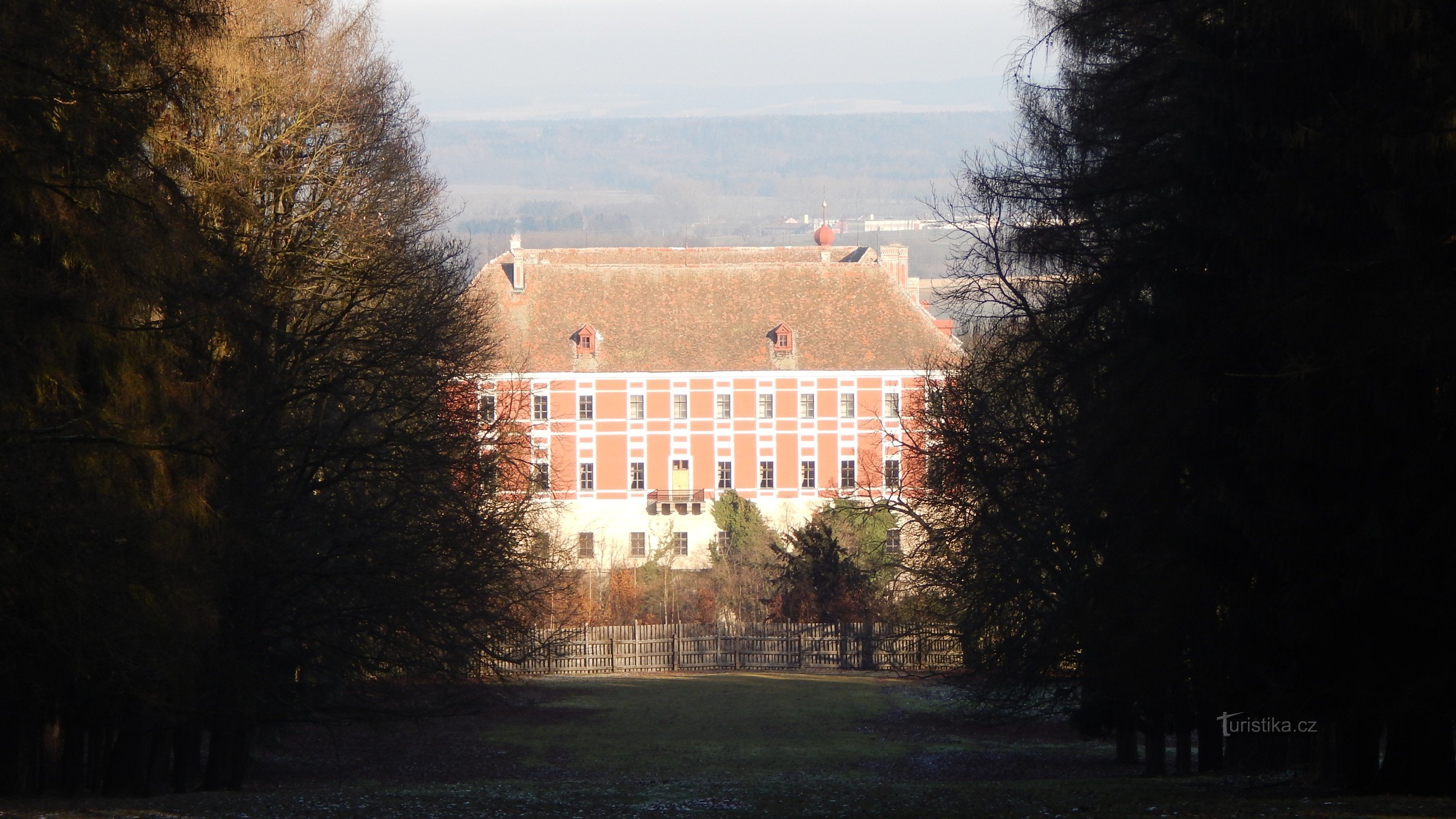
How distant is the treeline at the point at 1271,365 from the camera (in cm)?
931

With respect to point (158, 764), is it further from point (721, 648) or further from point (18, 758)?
point (721, 648)

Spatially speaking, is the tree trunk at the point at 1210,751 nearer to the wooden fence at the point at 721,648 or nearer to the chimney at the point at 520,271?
the wooden fence at the point at 721,648

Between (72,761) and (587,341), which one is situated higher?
(587,341)

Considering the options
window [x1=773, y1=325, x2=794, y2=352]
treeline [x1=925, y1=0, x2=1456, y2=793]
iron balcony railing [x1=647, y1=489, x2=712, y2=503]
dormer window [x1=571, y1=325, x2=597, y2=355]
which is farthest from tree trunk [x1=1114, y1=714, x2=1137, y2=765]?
dormer window [x1=571, y1=325, x2=597, y2=355]

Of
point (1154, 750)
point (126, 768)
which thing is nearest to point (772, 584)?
point (1154, 750)

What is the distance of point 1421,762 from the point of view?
10836 mm

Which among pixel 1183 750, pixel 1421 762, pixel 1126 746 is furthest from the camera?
pixel 1126 746

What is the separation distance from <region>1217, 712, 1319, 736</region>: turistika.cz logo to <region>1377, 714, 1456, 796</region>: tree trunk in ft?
2.02

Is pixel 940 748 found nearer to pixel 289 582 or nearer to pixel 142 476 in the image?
pixel 289 582

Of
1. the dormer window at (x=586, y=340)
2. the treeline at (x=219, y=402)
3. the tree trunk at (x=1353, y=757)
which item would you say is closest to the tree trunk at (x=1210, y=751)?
the tree trunk at (x=1353, y=757)

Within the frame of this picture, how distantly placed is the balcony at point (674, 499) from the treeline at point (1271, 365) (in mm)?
48266

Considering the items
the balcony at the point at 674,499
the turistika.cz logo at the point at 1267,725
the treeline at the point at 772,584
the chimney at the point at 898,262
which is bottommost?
the turistika.cz logo at the point at 1267,725

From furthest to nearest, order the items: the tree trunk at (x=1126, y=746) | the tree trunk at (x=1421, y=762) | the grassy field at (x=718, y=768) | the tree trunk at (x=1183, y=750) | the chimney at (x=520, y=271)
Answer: the chimney at (x=520, y=271) < the tree trunk at (x=1126, y=746) < the tree trunk at (x=1183, y=750) < the grassy field at (x=718, y=768) < the tree trunk at (x=1421, y=762)

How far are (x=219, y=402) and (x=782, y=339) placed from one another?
49901 mm
